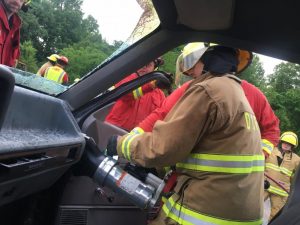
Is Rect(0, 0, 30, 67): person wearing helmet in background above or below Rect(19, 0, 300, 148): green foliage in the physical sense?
above

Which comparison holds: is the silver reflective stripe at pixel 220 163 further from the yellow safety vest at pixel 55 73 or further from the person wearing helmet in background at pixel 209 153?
the yellow safety vest at pixel 55 73

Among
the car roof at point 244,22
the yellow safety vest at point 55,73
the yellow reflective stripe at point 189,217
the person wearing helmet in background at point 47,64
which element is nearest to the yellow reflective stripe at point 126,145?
the yellow reflective stripe at point 189,217

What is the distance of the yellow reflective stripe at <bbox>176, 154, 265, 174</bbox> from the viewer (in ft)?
6.79

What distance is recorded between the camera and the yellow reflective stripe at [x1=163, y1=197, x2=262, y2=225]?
207 centimetres

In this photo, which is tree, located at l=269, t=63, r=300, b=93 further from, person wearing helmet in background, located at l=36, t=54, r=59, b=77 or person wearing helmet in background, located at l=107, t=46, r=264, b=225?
person wearing helmet in background, located at l=107, t=46, r=264, b=225

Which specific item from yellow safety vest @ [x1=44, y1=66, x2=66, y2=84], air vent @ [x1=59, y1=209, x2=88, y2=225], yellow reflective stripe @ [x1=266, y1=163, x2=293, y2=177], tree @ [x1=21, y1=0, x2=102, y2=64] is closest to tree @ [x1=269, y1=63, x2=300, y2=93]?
tree @ [x1=21, y1=0, x2=102, y2=64]

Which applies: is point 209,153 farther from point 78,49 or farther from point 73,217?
point 78,49

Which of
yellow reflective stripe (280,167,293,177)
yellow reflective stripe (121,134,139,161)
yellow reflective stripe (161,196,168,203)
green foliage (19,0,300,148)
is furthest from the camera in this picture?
green foliage (19,0,300,148)

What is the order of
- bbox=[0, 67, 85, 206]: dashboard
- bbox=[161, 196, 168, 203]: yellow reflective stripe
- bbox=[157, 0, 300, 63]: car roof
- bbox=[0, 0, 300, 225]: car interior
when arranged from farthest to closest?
bbox=[161, 196, 168, 203]: yellow reflective stripe
bbox=[157, 0, 300, 63]: car roof
bbox=[0, 0, 300, 225]: car interior
bbox=[0, 67, 85, 206]: dashboard

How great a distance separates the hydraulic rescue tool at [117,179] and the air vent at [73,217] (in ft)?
0.70

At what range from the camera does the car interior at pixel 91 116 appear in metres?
1.52

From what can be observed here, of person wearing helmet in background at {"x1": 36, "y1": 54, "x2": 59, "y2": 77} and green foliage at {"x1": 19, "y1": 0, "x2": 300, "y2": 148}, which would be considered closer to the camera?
person wearing helmet in background at {"x1": 36, "y1": 54, "x2": 59, "y2": 77}

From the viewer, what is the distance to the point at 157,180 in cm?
228

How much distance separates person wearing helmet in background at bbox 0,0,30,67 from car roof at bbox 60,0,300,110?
152cm
